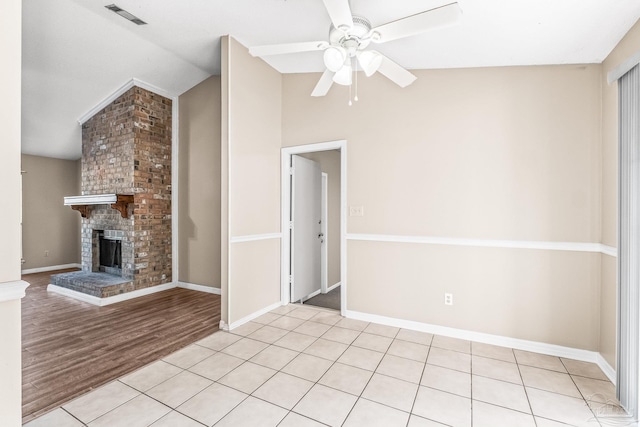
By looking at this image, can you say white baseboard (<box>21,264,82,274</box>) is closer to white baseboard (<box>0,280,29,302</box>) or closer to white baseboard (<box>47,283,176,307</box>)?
white baseboard (<box>47,283,176,307</box>)

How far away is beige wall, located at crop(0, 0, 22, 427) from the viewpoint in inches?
50.0

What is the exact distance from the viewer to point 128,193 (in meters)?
4.32

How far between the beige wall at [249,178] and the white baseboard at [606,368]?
3261 mm

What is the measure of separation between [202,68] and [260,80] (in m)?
1.18

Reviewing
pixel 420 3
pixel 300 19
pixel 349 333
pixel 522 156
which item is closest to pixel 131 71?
pixel 300 19

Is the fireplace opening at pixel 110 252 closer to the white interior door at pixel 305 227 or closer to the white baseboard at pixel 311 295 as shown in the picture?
the white interior door at pixel 305 227

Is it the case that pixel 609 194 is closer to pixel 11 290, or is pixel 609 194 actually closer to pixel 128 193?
pixel 11 290

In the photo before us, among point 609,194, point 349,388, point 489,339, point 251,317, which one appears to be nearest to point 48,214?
point 251,317

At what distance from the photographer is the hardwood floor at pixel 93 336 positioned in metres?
2.20

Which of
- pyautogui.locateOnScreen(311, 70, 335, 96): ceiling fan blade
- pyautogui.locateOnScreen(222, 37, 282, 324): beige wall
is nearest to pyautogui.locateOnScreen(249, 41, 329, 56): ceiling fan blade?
pyautogui.locateOnScreen(311, 70, 335, 96): ceiling fan blade

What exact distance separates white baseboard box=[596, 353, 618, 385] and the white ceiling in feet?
8.20

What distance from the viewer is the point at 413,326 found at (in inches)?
124

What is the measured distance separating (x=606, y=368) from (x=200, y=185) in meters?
5.14

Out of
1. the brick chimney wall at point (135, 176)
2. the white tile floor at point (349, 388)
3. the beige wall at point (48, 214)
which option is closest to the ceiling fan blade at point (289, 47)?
the white tile floor at point (349, 388)
